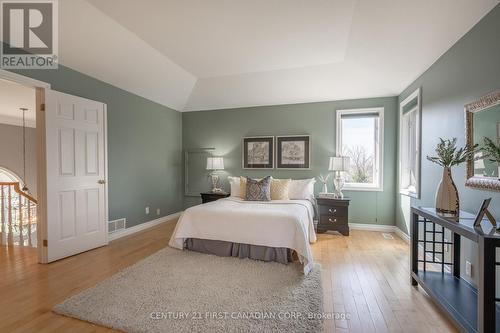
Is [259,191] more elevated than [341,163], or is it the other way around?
[341,163]

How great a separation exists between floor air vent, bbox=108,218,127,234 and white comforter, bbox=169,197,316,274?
1245 mm

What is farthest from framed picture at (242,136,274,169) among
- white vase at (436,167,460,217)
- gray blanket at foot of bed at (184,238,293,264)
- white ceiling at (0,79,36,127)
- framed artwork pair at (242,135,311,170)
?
white ceiling at (0,79,36,127)

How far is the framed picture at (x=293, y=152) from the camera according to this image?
471 cm

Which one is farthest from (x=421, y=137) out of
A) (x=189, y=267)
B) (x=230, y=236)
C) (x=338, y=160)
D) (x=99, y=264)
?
(x=99, y=264)

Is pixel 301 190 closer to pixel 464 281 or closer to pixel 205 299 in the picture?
pixel 464 281

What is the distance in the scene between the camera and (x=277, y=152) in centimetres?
488

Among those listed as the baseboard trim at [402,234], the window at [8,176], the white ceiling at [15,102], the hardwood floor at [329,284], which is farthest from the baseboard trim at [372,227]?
the window at [8,176]

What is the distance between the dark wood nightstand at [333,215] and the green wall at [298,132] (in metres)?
0.54

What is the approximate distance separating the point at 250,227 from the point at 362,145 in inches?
118

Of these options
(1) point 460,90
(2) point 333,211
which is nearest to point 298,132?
(2) point 333,211

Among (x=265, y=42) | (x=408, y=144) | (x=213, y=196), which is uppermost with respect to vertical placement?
(x=265, y=42)

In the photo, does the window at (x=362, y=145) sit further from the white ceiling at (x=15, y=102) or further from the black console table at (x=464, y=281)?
the white ceiling at (x=15, y=102)

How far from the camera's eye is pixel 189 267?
2.67 meters

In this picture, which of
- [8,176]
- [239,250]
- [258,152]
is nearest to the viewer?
[239,250]
